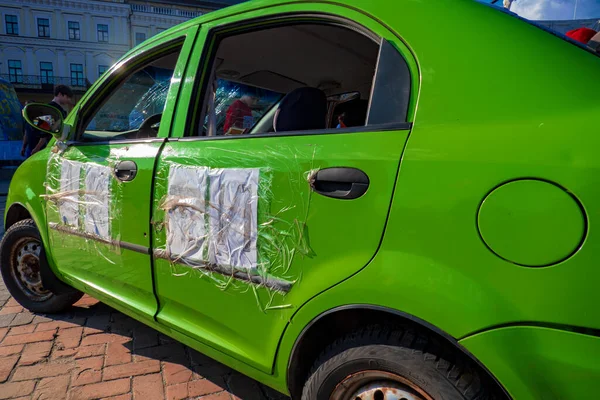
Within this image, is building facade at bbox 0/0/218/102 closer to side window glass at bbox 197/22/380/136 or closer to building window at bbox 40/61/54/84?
building window at bbox 40/61/54/84

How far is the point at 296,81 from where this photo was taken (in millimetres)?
3311

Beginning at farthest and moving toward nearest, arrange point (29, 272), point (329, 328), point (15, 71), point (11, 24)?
point (15, 71) → point (11, 24) → point (29, 272) → point (329, 328)

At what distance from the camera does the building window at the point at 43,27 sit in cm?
3716

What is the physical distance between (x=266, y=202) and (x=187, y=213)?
43 cm

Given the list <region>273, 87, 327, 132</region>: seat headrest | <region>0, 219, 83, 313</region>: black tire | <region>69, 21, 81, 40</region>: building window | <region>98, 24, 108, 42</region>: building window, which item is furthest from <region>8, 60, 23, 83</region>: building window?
<region>273, 87, 327, 132</region>: seat headrest

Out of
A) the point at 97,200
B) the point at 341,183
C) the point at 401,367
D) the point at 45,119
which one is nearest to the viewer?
the point at 401,367

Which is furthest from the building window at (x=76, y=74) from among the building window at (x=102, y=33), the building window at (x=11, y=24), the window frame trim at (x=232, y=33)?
the window frame trim at (x=232, y=33)

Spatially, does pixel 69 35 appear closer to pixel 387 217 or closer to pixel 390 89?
pixel 390 89

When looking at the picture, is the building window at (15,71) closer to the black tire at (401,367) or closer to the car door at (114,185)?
the car door at (114,185)

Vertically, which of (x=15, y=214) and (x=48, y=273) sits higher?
(x=15, y=214)

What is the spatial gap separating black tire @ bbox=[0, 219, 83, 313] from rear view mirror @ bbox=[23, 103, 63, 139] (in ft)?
2.22

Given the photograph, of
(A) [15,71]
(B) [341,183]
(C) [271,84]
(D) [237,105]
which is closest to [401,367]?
(B) [341,183]

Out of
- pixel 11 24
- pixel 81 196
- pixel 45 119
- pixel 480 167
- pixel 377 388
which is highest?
pixel 11 24

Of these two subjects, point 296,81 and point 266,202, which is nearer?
point 266,202
